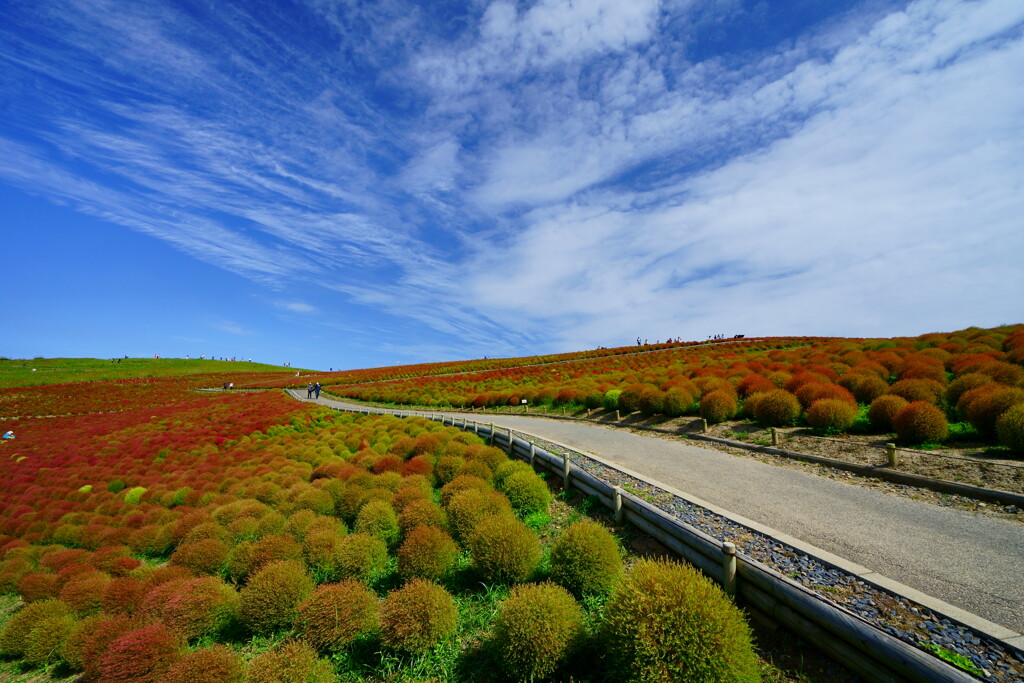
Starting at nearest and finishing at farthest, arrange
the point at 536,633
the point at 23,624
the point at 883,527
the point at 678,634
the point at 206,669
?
the point at 678,634 < the point at 536,633 < the point at 206,669 < the point at 883,527 < the point at 23,624

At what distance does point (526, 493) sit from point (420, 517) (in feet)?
7.78

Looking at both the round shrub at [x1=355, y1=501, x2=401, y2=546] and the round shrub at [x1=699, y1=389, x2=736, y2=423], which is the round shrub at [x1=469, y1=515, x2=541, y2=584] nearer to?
the round shrub at [x1=355, y1=501, x2=401, y2=546]

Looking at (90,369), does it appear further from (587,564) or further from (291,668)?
(587,564)

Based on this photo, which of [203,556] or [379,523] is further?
[379,523]

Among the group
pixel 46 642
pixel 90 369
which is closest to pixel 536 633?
pixel 46 642

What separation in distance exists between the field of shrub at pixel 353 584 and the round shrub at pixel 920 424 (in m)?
8.93

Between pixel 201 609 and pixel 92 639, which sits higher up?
pixel 201 609

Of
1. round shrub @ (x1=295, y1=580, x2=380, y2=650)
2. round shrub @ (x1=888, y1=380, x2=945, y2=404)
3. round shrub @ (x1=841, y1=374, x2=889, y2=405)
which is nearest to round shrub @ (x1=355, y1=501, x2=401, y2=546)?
round shrub @ (x1=295, y1=580, x2=380, y2=650)

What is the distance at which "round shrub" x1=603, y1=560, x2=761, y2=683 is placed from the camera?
3.77 m

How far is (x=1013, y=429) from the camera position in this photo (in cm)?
866

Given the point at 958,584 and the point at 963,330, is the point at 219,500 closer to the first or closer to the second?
the point at 958,584

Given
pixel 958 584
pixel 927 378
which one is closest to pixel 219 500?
pixel 958 584

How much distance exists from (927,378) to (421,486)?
54.2ft

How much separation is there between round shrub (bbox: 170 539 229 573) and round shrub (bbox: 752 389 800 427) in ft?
51.8
